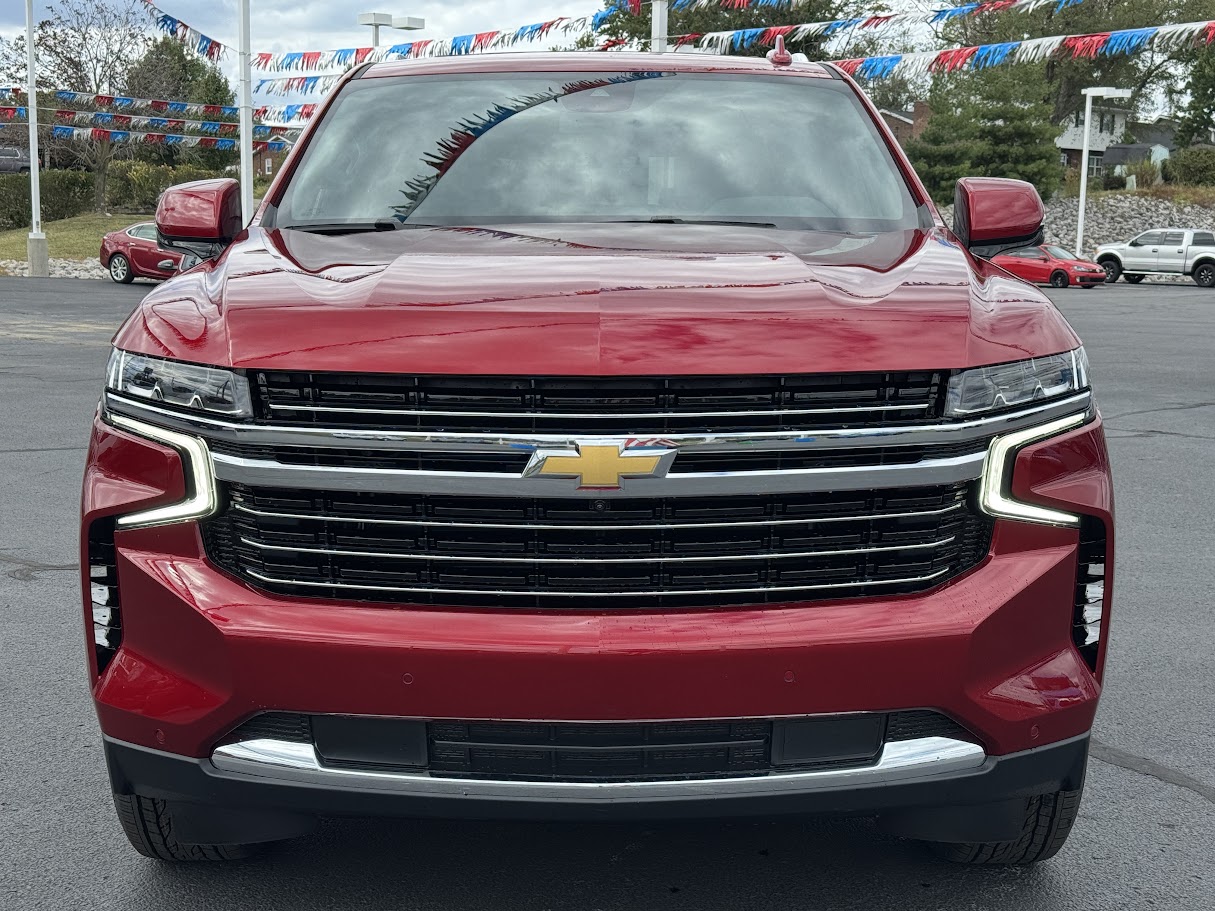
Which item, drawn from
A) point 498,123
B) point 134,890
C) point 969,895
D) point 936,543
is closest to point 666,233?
point 498,123

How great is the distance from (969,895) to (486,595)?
4.42 ft

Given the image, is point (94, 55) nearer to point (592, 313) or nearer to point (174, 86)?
point (174, 86)

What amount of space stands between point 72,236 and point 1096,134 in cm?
7574

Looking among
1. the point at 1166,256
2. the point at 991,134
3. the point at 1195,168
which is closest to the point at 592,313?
the point at 1166,256

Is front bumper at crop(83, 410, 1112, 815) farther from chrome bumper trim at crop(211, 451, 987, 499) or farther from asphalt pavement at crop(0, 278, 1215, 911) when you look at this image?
asphalt pavement at crop(0, 278, 1215, 911)

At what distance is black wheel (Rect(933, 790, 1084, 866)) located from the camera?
3.05m

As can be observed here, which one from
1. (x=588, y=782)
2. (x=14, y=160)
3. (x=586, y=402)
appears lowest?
(x=588, y=782)

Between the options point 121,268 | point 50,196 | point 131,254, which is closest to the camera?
point 131,254

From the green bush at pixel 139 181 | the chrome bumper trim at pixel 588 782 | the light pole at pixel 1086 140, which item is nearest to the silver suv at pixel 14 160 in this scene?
the green bush at pixel 139 181

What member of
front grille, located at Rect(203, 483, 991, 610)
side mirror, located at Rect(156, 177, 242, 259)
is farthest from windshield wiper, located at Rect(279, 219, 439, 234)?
front grille, located at Rect(203, 483, 991, 610)

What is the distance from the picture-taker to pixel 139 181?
4919 centimetres

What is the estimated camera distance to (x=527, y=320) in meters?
2.65

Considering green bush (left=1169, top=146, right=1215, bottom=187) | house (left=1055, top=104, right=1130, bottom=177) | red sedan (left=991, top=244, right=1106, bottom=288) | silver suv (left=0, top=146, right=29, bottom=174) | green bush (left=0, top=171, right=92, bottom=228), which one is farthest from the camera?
house (left=1055, top=104, right=1130, bottom=177)

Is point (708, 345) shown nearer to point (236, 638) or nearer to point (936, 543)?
point (936, 543)
